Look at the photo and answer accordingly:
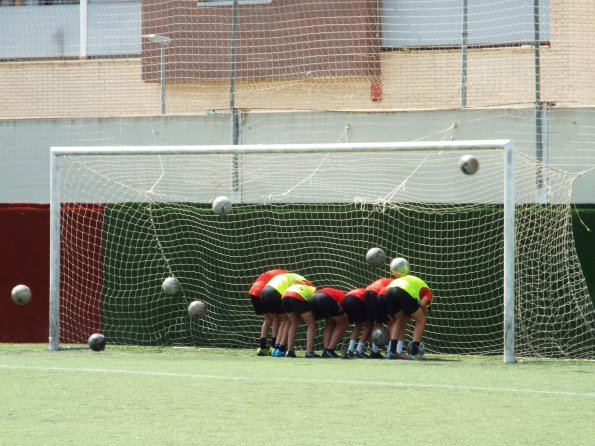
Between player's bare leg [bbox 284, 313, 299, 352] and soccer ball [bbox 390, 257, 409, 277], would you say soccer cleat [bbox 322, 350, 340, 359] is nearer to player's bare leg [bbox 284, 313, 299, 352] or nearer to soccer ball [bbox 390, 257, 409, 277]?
player's bare leg [bbox 284, 313, 299, 352]

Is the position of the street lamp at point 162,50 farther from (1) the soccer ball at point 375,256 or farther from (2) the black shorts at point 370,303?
(2) the black shorts at point 370,303

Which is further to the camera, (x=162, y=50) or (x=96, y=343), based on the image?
(x=162, y=50)

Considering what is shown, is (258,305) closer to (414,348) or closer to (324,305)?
(324,305)

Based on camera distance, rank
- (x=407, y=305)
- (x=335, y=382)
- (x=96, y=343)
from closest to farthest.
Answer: (x=335, y=382) < (x=407, y=305) < (x=96, y=343)

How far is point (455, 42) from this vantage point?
1848 cm

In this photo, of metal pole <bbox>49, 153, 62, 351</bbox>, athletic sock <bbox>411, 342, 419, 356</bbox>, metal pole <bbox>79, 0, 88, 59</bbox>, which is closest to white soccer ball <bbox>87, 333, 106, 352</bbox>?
metal pole <bbox>49, 153, 62, 351</bbox>

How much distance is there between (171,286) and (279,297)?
59.7 inches

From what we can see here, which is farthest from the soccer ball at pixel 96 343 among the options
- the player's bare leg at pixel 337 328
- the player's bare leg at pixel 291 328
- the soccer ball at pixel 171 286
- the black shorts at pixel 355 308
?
the black shorts at pixel 355 308

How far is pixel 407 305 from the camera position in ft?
41.7

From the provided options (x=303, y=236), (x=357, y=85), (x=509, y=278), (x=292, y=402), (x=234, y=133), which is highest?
(x=357, y=85)

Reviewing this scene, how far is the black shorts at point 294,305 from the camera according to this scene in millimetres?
13109

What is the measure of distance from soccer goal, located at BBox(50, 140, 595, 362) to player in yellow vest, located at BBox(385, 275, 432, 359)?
3.43 feet

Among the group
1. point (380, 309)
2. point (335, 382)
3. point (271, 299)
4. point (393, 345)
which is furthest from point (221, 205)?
point (335, 382)

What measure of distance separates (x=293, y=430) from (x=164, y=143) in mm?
9357
